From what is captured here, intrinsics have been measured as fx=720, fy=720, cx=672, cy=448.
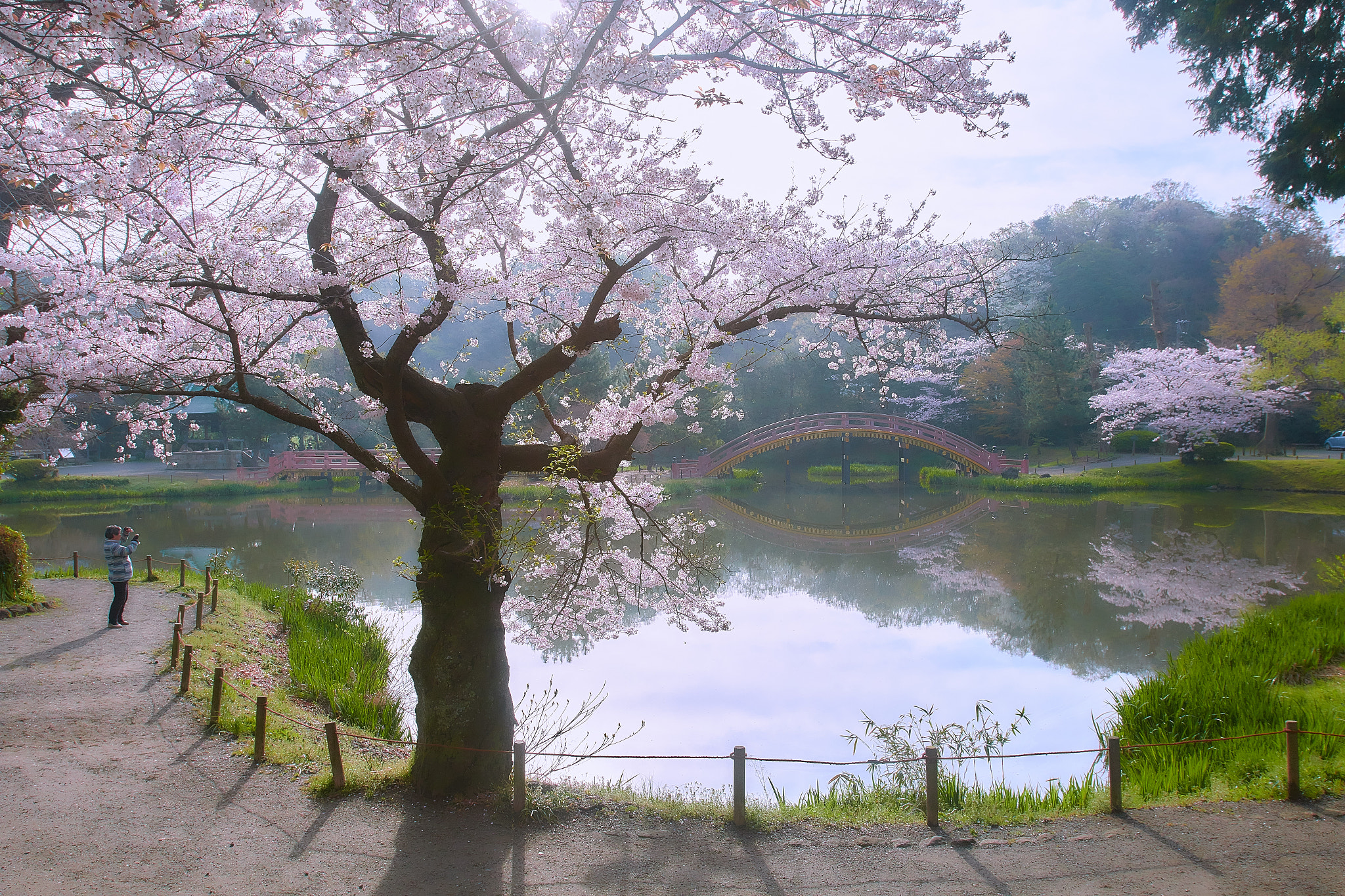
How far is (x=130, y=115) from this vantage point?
328 cm

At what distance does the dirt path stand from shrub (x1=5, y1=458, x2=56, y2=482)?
932 inches

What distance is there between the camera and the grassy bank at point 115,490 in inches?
819

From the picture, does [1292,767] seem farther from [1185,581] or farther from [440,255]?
[1185,581]

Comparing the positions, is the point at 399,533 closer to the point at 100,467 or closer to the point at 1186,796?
the point at 1186,796

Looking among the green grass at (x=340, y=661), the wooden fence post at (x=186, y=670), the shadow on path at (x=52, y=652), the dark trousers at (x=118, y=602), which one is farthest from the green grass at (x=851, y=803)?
the dark trousers at (x=118, y=602)

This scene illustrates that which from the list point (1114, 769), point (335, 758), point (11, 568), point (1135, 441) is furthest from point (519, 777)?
point (1135, 441)

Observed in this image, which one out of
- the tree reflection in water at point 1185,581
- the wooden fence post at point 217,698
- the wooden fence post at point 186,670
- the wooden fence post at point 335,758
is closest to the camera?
the wooden fence post at point 335,758

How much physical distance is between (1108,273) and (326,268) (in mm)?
35901

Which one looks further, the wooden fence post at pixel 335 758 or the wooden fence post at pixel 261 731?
the wooden fence post at pixel 261 731

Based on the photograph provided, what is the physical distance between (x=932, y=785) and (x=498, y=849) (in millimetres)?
2223

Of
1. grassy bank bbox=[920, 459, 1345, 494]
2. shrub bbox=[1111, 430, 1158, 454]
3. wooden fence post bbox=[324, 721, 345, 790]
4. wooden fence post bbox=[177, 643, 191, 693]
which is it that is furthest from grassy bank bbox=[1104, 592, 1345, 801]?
shrub bbox=[1111, 430, 1158, 454]

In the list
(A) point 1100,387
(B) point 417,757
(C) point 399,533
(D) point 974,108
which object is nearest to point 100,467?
(C) point 399,533

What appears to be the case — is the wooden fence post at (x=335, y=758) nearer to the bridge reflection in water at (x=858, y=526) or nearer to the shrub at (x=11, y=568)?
the shrub at (x=11, y=568)

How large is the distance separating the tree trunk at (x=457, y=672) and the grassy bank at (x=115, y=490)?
861 inches
